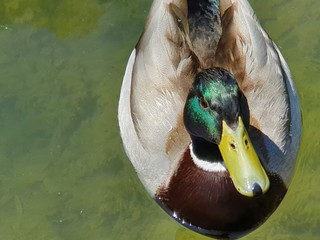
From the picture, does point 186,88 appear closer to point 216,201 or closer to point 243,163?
point 216,201

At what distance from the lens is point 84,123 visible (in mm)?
4578

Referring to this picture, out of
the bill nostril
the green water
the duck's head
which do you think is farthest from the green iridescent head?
the green water

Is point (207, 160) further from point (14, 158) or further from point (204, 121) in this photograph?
point (14, 158)

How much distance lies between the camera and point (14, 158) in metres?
4.51

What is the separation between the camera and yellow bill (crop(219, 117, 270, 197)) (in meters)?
3.29

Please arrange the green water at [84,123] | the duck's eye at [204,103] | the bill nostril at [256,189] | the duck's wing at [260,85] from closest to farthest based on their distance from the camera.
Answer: the bill nostril at [256,189]
the duck's eye at [204,103]
the duck's wing at [260,85]
the green water at [84,123]

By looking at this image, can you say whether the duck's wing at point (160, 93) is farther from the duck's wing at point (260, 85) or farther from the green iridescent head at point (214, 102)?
the green iridescent head at point (214, 102)

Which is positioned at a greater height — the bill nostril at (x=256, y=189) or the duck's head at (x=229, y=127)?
the duck's head at (x=229, y=127)

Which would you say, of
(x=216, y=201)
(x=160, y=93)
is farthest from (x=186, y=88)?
(x=216, y=201)

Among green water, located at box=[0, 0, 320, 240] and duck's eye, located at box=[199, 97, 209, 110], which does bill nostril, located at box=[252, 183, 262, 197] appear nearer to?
duck's eye, located at box=[199, 97, 209, 110]

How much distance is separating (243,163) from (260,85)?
656 mm

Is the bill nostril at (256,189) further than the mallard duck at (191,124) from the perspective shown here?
No

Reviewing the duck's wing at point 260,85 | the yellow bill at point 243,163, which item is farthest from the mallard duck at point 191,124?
the yellow bill at point 243,163

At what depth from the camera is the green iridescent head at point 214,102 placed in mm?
3338
